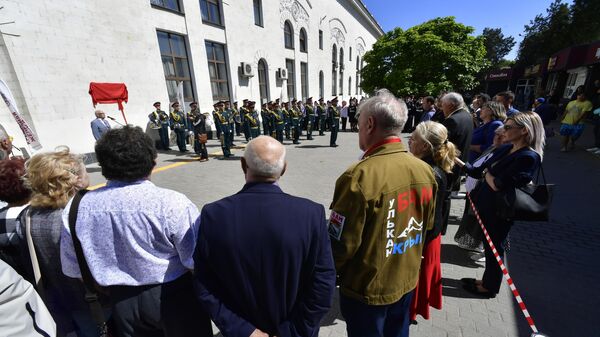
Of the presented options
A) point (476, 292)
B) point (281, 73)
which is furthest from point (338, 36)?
point (476, 292)

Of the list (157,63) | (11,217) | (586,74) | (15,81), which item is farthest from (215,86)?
(586,74)

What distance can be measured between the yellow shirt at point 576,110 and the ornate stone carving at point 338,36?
19.8 metres

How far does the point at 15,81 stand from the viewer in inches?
260

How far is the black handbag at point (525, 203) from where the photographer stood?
2.33m

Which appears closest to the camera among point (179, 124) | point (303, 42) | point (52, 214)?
point (52, 214)

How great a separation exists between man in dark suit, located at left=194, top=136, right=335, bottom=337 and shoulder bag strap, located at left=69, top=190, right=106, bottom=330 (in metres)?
0.68

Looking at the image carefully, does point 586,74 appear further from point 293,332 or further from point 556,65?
point 293,332

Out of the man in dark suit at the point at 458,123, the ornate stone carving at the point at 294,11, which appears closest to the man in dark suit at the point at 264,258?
the man in dark suit at the point at 458,123

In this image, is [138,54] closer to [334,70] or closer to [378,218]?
[378,218]

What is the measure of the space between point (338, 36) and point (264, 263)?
27.6 m

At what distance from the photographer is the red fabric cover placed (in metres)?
7.94

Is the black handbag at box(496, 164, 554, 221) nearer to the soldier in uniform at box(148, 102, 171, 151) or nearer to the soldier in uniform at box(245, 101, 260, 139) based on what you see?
the soldier in uniform at box(245, 101, 260, 139)

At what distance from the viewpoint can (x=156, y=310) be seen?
1.47 meters

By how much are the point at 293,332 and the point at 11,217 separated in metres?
1.83
